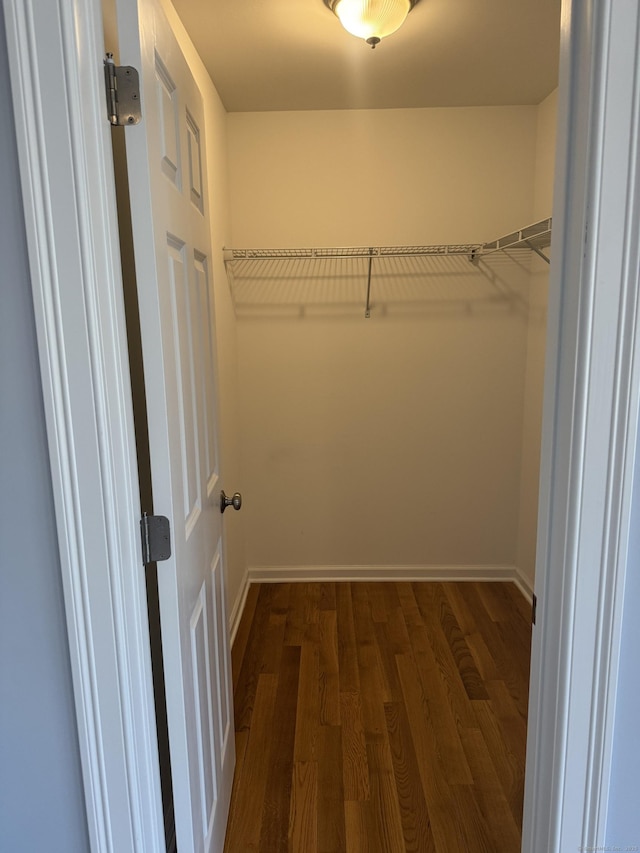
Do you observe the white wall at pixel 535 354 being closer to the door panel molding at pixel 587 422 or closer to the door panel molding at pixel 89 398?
the door panel molding at pixel 587 422

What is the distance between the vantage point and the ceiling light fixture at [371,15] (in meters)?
1.69

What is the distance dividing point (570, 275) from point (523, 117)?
91.5 inches

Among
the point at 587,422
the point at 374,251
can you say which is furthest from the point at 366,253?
the point at 587,422

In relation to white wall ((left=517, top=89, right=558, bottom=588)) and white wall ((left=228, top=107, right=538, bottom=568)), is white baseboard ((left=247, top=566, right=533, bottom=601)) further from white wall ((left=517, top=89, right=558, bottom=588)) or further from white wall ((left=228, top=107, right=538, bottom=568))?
white wall ((left=517, top=89, right=558, bottom=588))

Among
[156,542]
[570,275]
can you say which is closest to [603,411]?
[570,275]

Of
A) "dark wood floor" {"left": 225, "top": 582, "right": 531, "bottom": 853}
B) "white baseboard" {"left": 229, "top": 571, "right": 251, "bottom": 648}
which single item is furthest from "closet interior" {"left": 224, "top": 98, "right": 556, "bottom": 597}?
"dark wood floor" {"left": 225, "top": 582, "right": 531, "bottom": 853}

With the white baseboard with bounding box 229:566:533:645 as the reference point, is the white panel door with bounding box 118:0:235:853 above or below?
above

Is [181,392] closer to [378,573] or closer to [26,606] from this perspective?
[26,606]

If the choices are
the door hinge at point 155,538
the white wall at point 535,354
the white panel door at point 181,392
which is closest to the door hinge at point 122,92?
the white panel door at point 181,392

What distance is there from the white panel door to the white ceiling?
2.16 ft

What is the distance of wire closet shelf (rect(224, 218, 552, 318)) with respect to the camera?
2.63m

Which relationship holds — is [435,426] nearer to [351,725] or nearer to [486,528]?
[486,528]

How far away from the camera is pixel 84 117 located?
818 mm

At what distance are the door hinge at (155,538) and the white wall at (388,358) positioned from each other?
2015 mm
